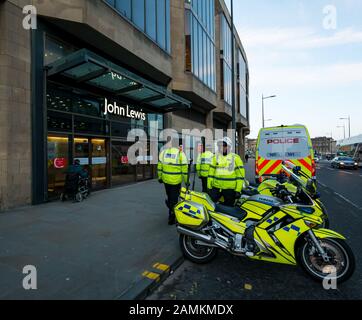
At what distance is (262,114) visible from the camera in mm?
31969

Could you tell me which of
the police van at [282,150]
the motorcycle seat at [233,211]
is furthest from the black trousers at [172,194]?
the police van at [282,150]

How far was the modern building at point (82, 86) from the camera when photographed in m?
6.52

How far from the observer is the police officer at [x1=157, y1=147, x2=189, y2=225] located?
529cm

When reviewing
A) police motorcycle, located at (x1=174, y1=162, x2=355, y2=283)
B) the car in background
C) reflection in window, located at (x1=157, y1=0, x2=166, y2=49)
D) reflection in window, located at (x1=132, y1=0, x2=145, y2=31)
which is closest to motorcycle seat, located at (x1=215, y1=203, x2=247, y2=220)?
police motorcycle, located at (x1=174, y1=162, x2=355, y2=283)

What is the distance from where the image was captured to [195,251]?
3.61 m

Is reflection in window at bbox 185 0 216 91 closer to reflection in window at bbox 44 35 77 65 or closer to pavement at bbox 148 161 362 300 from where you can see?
reflection in window at bbox 44 35 77 65

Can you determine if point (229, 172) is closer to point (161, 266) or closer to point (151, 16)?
point (161, 266)

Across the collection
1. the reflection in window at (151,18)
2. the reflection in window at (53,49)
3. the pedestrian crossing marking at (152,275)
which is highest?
the reflection in window at (151,18)

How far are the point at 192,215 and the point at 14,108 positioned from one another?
6298 mm

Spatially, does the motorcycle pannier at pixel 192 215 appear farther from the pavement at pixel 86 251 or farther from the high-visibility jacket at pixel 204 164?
the high-visibility jacket at pixel 204 164

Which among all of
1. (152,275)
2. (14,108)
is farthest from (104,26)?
(152,275)
